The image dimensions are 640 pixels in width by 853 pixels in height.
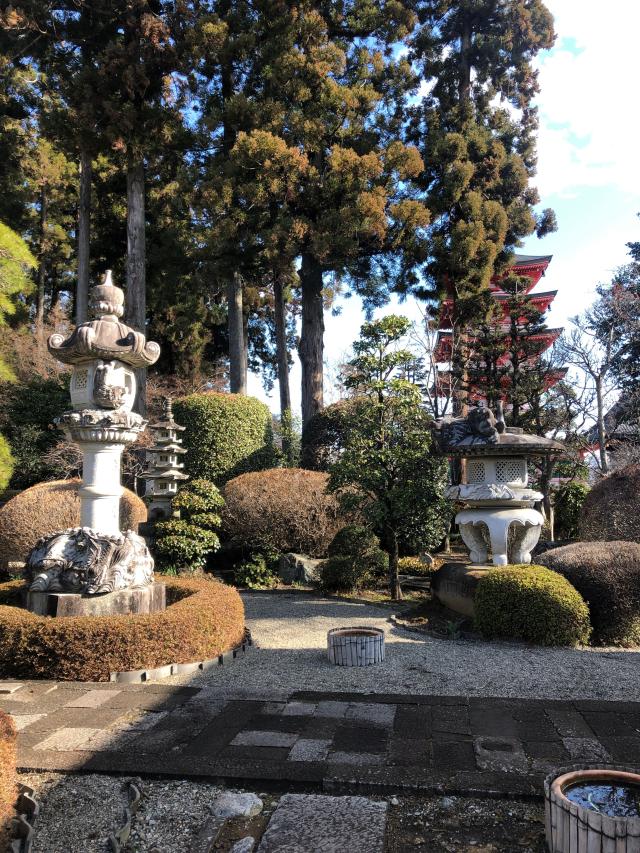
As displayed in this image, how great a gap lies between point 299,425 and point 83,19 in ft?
38.0

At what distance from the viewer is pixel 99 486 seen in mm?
6219

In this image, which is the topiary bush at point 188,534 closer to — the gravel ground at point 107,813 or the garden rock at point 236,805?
the gravel ground at point 107,813

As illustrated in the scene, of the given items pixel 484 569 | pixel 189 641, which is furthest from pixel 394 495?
pixel 189 641

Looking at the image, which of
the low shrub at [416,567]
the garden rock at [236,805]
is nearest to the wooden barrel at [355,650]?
the garden rock at [236,805]

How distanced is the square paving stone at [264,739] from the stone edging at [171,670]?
154 cm

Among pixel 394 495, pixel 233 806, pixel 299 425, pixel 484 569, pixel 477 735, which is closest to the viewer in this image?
pixel 233 806

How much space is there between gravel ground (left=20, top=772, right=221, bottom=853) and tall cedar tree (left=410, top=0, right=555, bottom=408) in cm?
1193

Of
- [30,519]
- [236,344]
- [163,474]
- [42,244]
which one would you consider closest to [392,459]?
[163,474]

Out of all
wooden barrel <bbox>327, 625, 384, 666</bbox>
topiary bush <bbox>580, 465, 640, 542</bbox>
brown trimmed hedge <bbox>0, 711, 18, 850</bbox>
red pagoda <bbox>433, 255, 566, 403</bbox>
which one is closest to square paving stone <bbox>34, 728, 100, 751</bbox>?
brown trimmed hedge <bbox>0, 711, 18, 850</bbox>

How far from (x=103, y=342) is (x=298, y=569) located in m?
5.65

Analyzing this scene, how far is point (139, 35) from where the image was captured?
559 inches

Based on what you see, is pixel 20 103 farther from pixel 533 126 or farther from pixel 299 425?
pixel 533 126

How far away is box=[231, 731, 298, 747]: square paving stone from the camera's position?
11.0ft

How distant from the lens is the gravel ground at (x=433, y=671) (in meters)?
4.42
